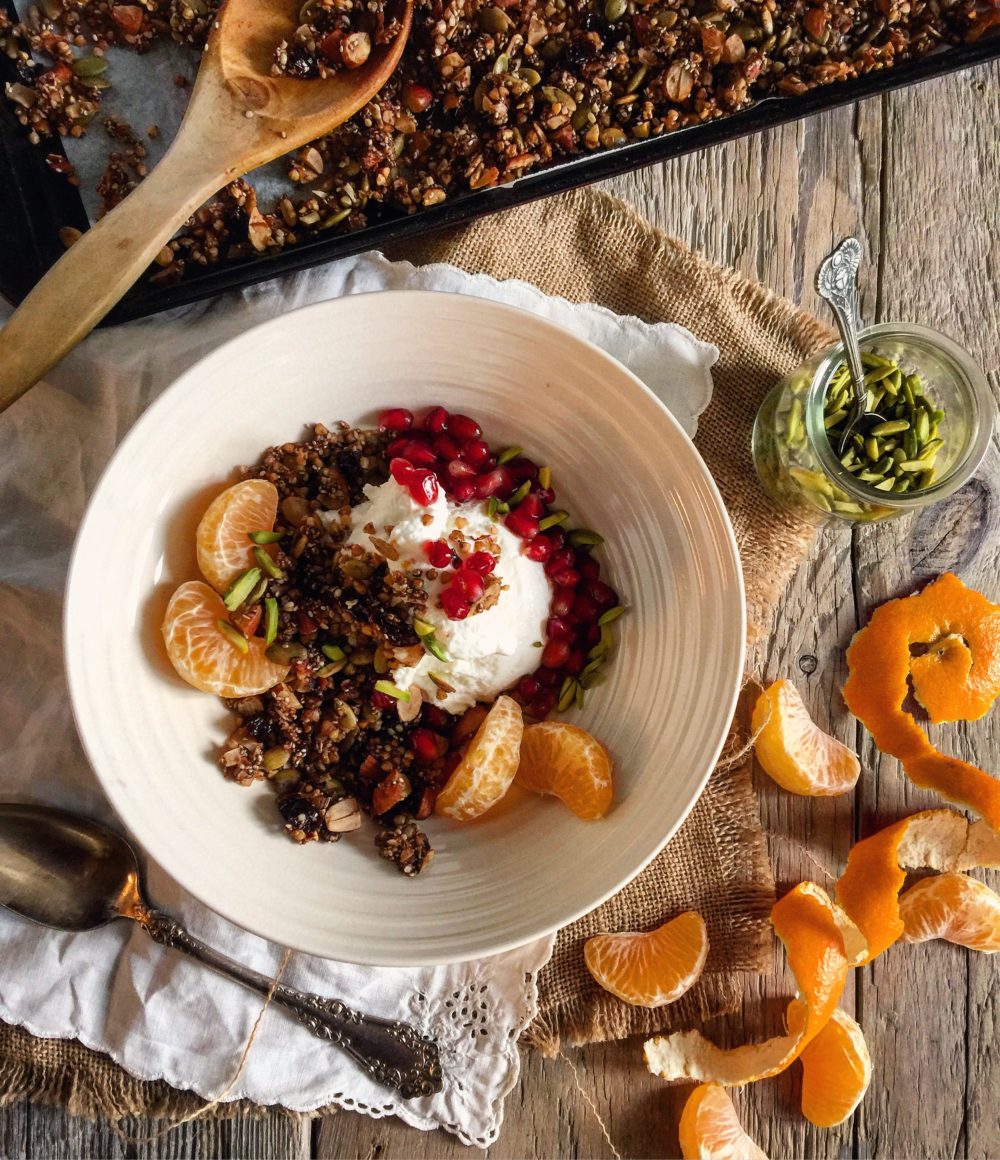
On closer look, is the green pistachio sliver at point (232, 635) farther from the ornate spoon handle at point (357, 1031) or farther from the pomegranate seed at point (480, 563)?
the ornate spoon handle at point (357, 1031)

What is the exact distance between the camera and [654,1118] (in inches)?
73.8

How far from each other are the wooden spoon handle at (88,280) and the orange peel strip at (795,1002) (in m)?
1.54

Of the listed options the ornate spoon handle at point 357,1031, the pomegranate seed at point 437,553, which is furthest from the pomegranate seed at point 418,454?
the ornate spoon handle at point 357,1031

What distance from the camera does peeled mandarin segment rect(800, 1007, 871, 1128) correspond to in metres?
1.83

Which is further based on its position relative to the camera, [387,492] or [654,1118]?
[654,1118]

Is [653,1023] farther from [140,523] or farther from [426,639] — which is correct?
[140,523]

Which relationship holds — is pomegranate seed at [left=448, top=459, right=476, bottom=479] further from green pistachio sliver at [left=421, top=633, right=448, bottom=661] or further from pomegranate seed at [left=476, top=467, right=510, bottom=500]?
green pistachio sliver at [left=421, top=633, right=448, bottom=661]

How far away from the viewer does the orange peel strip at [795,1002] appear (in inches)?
69.1

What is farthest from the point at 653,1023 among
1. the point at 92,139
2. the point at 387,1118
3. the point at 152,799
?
the point at 92,139

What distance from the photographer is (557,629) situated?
5.46 ft

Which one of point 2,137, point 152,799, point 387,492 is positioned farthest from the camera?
point 2,137

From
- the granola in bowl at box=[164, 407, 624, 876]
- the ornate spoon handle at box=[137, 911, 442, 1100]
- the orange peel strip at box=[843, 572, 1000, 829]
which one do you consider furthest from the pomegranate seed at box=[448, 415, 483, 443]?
the ornate spoon handle at box=[137, 911, 442, 1100]

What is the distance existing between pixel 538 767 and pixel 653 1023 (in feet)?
2.00

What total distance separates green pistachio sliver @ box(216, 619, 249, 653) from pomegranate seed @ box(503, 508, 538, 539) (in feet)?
1.52
